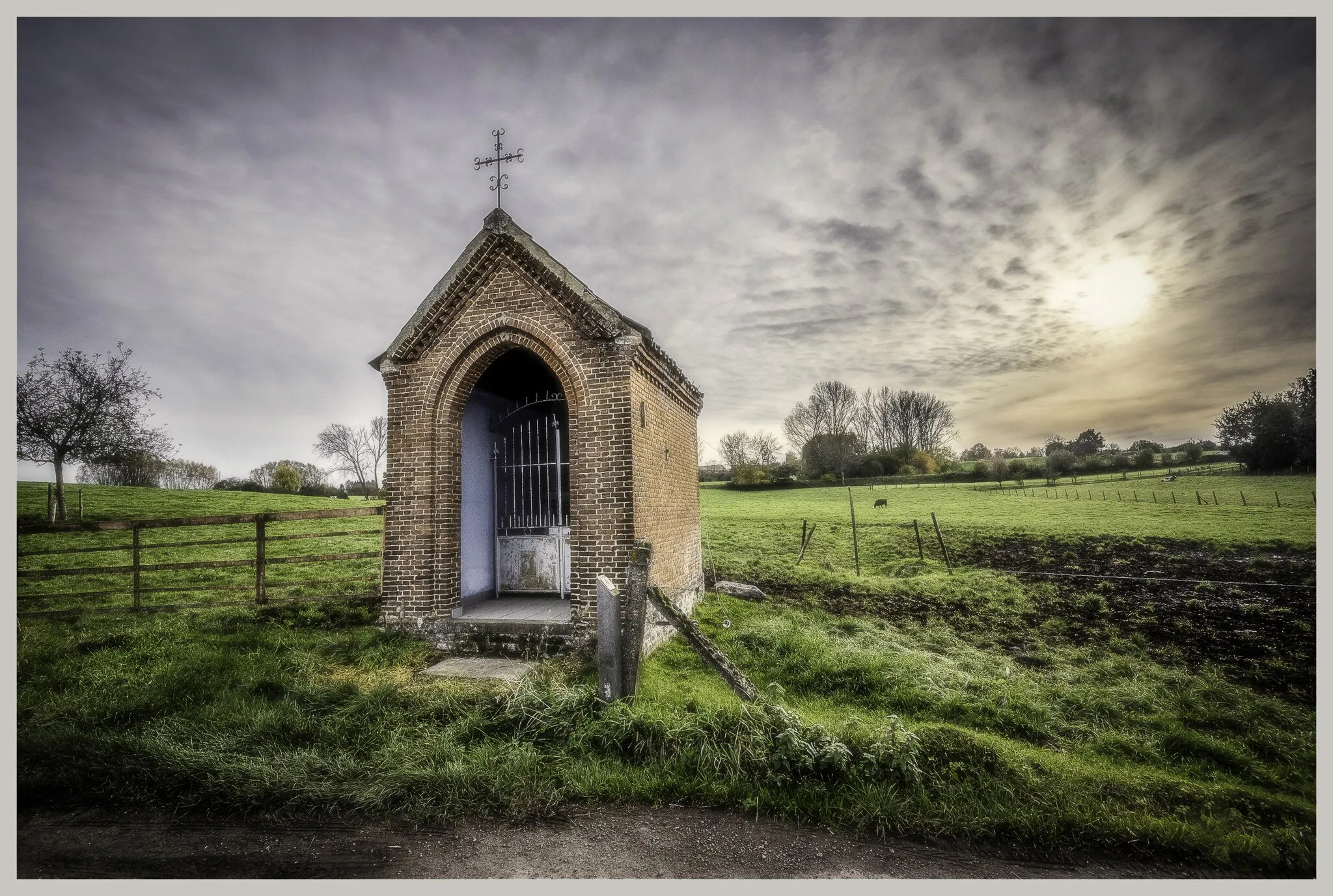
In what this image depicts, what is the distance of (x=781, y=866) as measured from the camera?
3.44 m

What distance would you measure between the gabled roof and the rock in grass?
20.8 ft

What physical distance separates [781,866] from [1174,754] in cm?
429

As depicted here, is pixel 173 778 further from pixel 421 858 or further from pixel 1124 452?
pixel 1124 452

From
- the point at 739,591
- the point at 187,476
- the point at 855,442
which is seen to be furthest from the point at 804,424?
the point at 187,476

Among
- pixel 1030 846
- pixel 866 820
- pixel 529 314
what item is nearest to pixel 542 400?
pixel 529 314

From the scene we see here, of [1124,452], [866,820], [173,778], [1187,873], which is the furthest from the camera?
[1124,452]

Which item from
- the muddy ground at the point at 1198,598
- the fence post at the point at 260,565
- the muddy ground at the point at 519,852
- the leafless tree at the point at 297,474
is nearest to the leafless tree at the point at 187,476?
the leafless tree at the point at 297,474

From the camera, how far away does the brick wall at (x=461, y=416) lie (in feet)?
23.9

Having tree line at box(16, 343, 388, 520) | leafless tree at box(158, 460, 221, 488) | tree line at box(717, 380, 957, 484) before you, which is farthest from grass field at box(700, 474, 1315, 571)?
leafless tree at box(158, 460, 221, 488)

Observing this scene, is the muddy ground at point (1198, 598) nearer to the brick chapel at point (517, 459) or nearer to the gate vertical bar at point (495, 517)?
the brick chapel at point (517, 459)

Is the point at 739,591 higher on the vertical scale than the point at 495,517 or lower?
lower

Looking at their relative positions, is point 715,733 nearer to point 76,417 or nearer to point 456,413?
point 456,413

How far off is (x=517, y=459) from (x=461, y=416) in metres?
1.60

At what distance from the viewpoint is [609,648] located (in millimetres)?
5336
